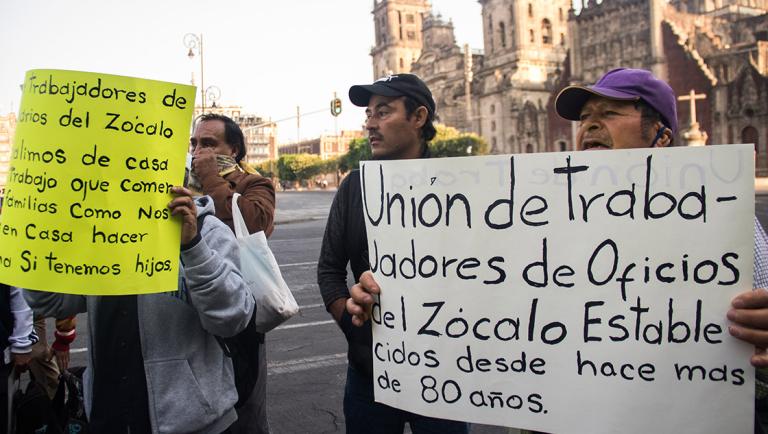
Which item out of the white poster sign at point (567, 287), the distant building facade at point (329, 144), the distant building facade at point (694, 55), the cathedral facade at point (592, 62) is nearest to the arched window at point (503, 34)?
the cathedral facade at point (592, 62)

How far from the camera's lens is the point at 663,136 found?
2.31 meters

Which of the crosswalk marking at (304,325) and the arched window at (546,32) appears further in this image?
the arched window at (546,32)

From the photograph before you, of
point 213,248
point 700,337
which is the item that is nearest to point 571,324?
point 700,337

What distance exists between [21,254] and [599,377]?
1.85m

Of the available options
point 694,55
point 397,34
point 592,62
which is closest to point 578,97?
point 694,55

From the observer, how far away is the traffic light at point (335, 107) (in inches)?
1283

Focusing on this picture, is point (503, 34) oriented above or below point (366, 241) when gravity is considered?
above

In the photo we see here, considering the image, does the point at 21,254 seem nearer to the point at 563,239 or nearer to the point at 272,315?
the point at 272,315

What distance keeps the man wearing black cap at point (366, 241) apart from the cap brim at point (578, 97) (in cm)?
66

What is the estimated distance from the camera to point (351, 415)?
105 inches

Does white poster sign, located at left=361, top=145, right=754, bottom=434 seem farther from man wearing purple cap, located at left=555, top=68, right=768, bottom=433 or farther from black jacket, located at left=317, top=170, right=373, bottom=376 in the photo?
black jacket, located at left=317, top=170, right=373, bottom=376

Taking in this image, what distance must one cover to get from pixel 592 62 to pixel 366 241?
221ft

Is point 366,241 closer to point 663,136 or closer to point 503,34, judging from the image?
point 663,136

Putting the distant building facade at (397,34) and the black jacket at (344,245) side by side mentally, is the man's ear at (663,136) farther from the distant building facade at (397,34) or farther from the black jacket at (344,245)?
the distant building facade at (397,34)
